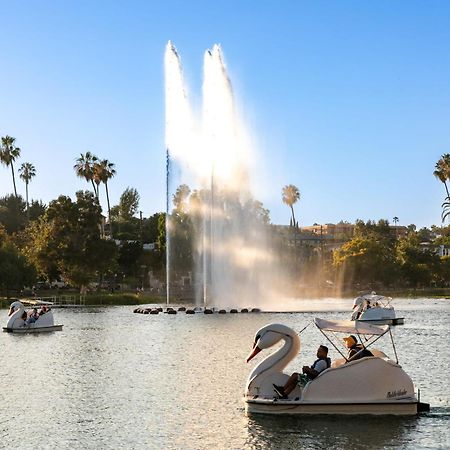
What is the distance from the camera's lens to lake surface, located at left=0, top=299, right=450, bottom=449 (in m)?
24.0

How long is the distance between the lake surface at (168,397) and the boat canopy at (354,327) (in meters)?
2.86

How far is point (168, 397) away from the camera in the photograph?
31.4 metres

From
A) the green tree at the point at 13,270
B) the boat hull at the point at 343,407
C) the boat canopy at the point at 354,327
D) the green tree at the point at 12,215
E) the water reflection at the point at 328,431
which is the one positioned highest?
the green tree at the point at 12,215

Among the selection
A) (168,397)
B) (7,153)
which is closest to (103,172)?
(7,153)

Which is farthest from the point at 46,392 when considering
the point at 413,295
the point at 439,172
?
the point at 439,172

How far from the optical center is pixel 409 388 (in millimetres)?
26344

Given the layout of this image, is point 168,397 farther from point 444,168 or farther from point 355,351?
point 444,168

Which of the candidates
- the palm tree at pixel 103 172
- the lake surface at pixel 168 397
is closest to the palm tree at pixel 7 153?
the palm tree at pixel 103 172

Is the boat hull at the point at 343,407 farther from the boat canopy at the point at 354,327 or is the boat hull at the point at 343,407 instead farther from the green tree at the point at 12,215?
the green tree at the point at 12,215

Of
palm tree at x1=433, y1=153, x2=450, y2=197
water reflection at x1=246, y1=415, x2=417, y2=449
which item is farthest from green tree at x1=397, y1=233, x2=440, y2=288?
water reflection at x1=246, y1=415, x2=417, y2=449

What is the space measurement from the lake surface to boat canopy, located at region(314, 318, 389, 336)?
2.86 m

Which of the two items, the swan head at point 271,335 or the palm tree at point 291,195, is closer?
the swan head at point 271,335

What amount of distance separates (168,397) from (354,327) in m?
8.01

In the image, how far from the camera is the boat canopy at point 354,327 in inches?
1067
